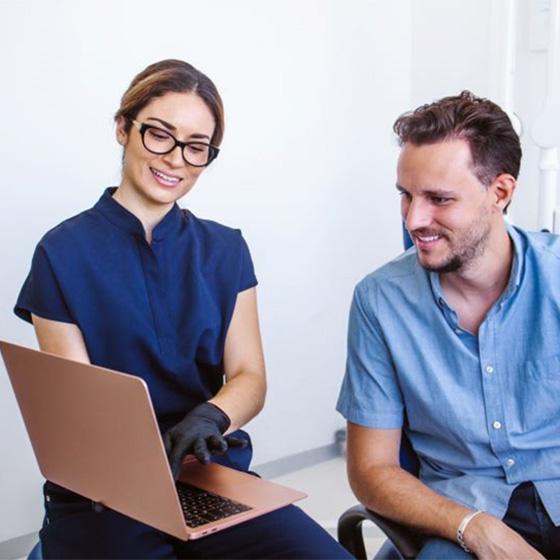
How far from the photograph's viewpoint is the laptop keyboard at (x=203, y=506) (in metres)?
1.21

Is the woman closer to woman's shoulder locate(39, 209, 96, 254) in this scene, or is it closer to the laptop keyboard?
woman's shoulder locate(39, 209, 96, 254)

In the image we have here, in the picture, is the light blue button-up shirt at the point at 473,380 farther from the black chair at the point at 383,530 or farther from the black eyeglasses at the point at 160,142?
the black eyeglasses at the point at 160,142

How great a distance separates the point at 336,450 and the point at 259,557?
1.67m

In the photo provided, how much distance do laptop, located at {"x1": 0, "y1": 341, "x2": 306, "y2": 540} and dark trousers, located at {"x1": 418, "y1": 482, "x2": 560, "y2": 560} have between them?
1.41 ft

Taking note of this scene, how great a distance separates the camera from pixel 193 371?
1560 millimetres

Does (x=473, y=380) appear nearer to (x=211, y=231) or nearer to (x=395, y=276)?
(x=395, y=276)

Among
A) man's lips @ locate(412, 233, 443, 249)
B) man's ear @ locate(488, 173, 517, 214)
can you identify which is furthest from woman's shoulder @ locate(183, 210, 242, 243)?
man's ear @ locate(488, 173, 517, 214)

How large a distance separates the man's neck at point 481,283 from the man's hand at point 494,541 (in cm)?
33

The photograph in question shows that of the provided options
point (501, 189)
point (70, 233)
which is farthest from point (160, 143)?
point (501, 189)

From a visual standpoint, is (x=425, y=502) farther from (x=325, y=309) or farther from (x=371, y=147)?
(x=371, y=147)

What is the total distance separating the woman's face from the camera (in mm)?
1549

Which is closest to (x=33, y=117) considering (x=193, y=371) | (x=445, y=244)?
(x=193, y=371)

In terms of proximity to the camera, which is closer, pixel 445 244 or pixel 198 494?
pixel 198 494

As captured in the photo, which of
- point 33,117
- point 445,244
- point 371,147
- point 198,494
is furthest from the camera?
point 371,147
